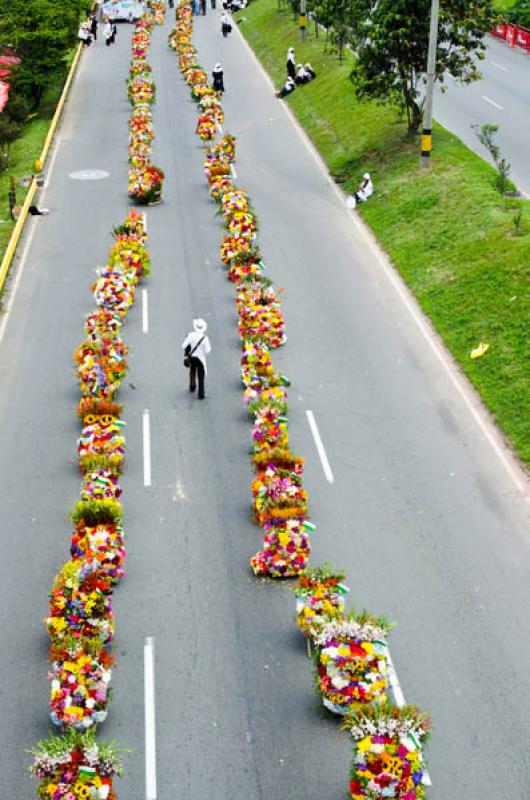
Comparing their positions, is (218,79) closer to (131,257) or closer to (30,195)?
(30,195)

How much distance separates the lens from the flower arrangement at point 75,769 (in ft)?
35.1

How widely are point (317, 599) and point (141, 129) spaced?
28.4m

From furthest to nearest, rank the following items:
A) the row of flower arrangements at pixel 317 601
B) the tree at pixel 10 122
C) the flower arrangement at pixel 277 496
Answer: the tree at pixel 10 122 → the flower arrangement at pixel 277 496 → the row of flower arrangements at pixel 317 601

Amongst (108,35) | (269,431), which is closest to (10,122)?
(108,35)

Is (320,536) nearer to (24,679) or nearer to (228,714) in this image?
(228,714)

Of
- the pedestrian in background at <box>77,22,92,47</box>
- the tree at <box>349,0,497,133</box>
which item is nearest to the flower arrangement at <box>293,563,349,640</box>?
the tree at <box>349,0,497,133</box>

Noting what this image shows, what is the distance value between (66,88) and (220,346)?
29951 mm

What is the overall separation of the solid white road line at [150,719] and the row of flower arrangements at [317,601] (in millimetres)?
2069

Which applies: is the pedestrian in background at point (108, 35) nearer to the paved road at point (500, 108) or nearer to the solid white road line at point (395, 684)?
the paved road at point (500, 108)

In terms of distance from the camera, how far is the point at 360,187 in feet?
106

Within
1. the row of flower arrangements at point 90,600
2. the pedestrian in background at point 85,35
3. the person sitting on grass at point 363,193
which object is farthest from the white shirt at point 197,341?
A: the pedestrian in background at point 85,35

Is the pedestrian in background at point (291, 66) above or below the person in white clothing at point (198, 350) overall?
below

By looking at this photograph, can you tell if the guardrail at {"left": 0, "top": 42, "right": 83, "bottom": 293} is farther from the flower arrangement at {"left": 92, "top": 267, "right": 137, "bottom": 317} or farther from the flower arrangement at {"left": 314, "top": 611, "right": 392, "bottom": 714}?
the flower arrangement at {"left": 314, "top": 611, "right": 392, "bottom": 714}

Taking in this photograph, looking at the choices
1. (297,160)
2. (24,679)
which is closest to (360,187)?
(297,160)
